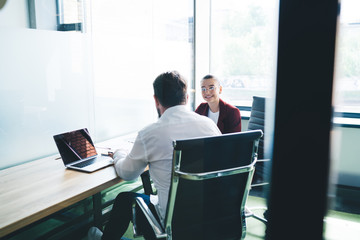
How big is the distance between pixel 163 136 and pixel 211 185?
32cm

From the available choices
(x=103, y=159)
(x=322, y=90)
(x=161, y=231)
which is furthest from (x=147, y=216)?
(x=322, y=90)

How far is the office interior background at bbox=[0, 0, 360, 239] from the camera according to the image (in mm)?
1888

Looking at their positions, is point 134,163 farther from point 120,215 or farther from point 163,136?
point 120,215

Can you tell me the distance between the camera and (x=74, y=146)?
1910 millimetres

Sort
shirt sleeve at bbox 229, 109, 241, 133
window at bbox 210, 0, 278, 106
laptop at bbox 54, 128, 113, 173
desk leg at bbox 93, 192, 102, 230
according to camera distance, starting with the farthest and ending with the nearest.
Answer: window at bbox 210, 0, 278, 106, shirt sleeve at bbox 229, 109, 241, 133, desk leg at bbox 93, 192, 102, 230, laptop at bbox 54, 128, 113, 173

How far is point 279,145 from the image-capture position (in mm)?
551

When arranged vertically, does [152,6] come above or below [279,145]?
above

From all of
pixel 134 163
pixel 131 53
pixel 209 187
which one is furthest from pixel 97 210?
pixel 131 53

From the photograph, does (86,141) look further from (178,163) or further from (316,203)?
(316,203)

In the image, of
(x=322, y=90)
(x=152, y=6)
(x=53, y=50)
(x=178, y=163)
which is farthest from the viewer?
(x=152, y=6)

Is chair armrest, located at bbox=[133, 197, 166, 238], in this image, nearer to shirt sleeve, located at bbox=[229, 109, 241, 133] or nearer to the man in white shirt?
the man in white shirt

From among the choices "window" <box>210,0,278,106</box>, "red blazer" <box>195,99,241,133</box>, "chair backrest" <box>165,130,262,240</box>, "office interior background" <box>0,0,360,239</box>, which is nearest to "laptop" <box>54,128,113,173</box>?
"office interior background" <box>0,0,360,239</box>

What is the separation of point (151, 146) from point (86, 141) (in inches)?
29.8

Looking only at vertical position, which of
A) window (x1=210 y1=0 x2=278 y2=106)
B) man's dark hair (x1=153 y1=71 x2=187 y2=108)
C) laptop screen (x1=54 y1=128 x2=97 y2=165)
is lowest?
laptop screen (x1=54 y1=128 x2=97 y2=165)
